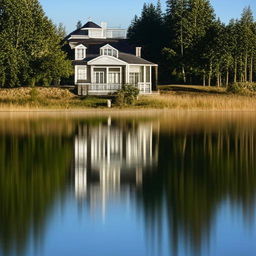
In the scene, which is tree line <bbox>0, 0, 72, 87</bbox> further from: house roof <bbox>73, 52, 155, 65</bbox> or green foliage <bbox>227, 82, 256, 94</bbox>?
green foliage <bbox>227, 82, 256, 94</bbox>

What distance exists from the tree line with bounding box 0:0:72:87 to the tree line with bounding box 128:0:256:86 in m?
16.0

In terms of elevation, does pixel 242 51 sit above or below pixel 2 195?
above

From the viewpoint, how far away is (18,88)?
59.8m

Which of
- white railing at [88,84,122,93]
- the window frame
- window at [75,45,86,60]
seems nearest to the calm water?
white railing at [88,84,122,93]

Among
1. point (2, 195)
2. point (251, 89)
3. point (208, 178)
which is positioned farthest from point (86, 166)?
point (251, 89)

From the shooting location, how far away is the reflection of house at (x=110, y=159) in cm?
1775

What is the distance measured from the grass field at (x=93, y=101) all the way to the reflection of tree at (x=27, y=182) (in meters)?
24.0

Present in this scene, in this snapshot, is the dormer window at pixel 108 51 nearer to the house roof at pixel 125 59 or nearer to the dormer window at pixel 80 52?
the house roof at pixel 125 59

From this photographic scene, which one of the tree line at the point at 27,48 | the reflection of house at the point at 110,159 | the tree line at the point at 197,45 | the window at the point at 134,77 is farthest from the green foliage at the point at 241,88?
the reflection of house at the point at 110,159

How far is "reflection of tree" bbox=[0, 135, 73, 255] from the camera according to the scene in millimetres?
13016

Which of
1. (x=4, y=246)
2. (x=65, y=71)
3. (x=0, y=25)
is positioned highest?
(x=0, y=25)

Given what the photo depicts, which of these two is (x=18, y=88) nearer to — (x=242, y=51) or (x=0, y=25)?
(x=0, y=25)

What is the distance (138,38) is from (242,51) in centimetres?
1369

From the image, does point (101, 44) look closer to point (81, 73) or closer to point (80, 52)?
point (80, 52)
